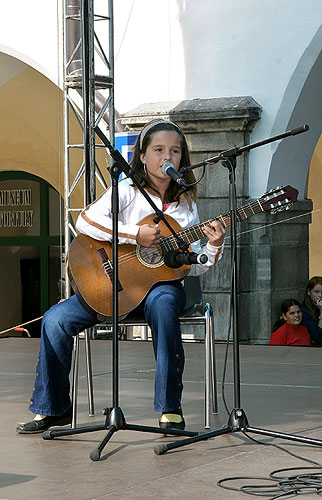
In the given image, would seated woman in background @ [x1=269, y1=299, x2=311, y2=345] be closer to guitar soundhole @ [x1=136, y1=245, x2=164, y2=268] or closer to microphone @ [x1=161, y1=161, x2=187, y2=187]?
guitar soundhole @ [x1=136, y1=245, x2=164, y2=268]

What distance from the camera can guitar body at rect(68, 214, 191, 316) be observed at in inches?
165

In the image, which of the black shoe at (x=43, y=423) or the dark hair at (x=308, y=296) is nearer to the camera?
the black shoe at (x=43, y=423)

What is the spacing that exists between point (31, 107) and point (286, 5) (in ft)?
13.3

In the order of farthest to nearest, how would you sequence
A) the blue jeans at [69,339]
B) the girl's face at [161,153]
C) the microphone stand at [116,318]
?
the girl's face at [161,153]
the blue jeans at [69,339]
the microphone stand at [116,318]

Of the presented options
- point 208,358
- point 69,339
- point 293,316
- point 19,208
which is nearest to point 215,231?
point 208,358

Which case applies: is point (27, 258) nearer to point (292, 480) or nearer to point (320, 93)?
point (320, 93)

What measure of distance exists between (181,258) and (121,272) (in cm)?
→ 35

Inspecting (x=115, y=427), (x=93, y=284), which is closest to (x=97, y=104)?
(x=93, y=284)

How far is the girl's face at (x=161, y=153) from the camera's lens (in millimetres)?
4270

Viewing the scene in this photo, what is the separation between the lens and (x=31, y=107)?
1152 cm

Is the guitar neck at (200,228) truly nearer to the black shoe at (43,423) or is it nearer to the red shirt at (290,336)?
the black shoe at (43,423)

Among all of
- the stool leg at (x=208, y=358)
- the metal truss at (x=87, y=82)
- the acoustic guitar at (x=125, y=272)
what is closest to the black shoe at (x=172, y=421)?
the stool leg at (x=208, y=358)

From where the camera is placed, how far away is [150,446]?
384cm

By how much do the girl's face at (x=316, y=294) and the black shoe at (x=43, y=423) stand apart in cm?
427
